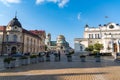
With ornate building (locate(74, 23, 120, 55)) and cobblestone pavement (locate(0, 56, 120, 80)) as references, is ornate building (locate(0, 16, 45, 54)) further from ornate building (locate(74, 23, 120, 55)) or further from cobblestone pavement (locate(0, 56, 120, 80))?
cobblestone pavement (locate(0, 56, 120, 80))

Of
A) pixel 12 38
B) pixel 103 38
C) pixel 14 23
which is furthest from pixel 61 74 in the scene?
pixel 103 38

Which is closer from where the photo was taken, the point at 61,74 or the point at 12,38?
the point at 61,74

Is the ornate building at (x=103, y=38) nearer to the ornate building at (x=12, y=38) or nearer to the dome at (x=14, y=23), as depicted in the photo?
the ornate building at (x=12, y=38)

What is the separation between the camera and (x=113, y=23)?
8319 centimetres

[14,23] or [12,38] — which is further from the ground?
[14,23]

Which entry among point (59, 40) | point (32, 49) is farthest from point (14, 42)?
point (59, 40)

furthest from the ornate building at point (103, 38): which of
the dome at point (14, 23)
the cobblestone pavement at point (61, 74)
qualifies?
the cobblestone pavement at point (61, 74)

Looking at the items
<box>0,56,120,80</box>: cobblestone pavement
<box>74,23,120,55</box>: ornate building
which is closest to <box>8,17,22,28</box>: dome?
<box>74,23,120,55</box>: ornate building

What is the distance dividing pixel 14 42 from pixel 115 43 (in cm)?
3771

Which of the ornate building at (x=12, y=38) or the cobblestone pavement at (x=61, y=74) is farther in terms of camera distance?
the ornate building at (x=12, y=38)

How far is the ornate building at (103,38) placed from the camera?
67688mm

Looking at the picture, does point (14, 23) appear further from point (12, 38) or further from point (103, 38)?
point (103, 38)

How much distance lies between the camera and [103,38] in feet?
233

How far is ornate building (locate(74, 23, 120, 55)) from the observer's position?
67.7 meters
